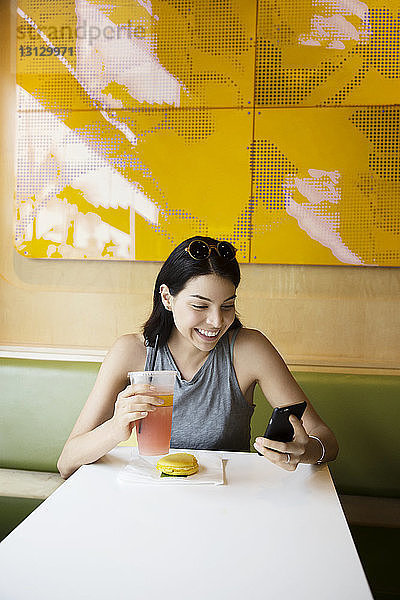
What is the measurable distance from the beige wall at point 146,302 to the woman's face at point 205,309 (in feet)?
2.78

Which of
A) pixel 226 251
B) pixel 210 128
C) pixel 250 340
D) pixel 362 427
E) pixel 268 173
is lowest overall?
pixel 362 427

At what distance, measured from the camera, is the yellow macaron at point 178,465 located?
4.59 feet

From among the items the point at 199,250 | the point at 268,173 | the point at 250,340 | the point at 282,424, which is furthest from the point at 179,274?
the point at 268,173

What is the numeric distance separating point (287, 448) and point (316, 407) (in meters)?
0.86

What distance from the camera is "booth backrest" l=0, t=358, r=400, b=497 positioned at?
2.21m

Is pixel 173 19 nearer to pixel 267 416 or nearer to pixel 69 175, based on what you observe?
pixel 69 175

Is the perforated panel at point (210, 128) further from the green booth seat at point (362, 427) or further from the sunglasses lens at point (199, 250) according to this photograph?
the sunglasses lens at point (199, 250)

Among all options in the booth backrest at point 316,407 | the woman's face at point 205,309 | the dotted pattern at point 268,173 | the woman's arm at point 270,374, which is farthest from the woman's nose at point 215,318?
the dotted pattern at point 268,173

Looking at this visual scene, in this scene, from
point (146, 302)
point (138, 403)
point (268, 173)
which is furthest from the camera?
point (146, 302)

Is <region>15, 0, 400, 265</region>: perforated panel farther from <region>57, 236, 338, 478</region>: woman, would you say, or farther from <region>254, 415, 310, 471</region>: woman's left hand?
<region>254, 415, 310, 471</region>: woman's left hand

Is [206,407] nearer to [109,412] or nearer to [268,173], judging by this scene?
[109,412]

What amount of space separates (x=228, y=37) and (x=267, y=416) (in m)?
1.51

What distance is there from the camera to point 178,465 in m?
1.40

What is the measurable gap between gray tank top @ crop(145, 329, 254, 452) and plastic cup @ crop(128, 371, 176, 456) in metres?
0.37
